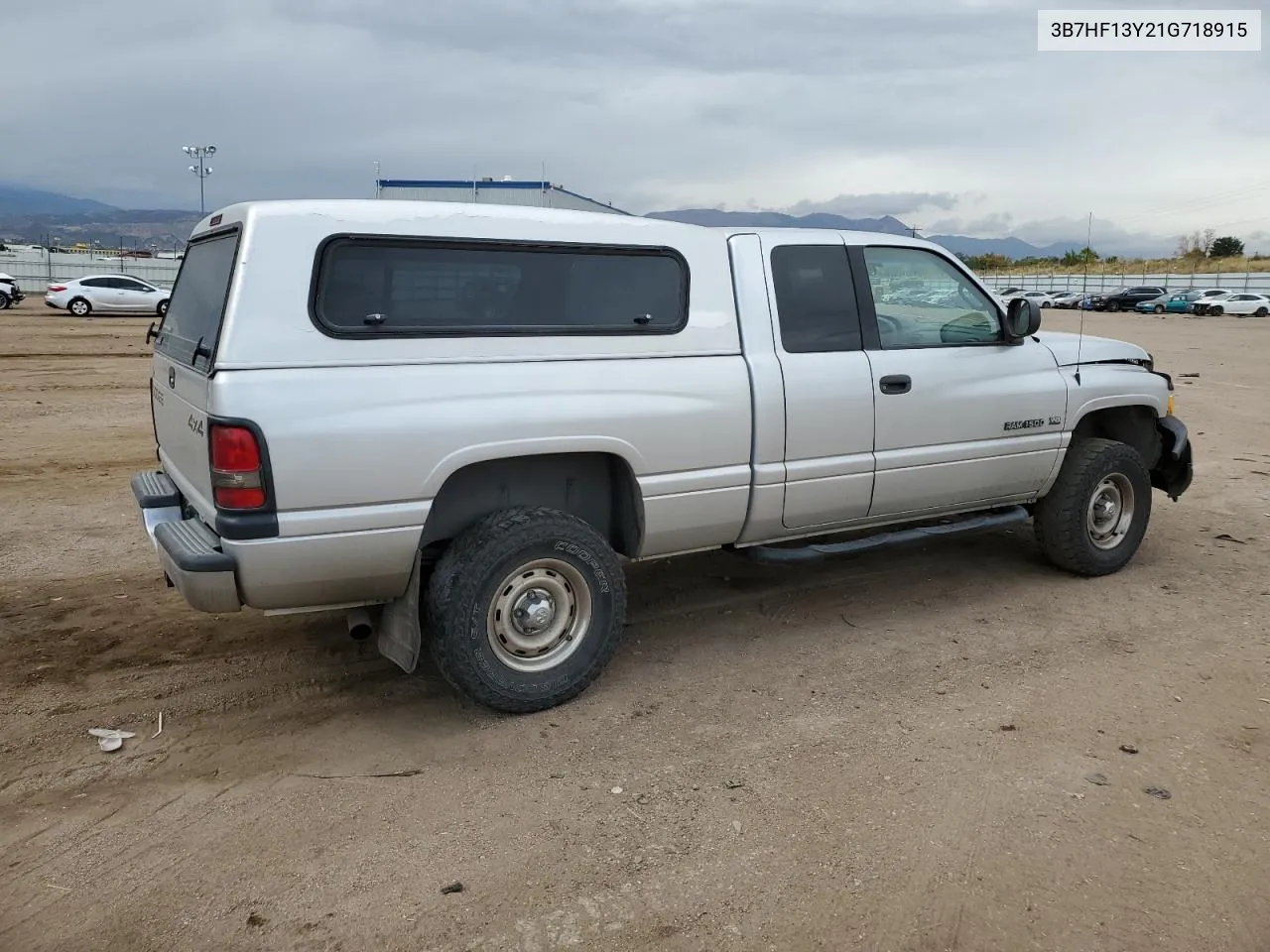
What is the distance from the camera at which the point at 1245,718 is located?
4.13 meters

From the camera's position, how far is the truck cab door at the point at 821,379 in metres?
4.68

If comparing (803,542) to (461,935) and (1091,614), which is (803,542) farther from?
(461,935)

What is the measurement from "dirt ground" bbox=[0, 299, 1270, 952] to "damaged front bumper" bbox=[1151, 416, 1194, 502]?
59cm

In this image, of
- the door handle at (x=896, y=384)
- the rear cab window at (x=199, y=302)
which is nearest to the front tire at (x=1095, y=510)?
the door handle at (x=896, y=384)

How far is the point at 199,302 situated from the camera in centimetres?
420

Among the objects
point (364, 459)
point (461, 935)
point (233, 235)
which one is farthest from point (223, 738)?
point (233, 235)

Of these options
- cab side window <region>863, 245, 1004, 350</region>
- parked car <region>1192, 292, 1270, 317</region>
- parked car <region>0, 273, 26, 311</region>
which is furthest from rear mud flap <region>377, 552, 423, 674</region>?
parked car <region>1192, 292, 1270, 317</region>

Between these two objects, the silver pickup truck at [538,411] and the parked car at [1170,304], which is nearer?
the silver pickup truck at [538,411]

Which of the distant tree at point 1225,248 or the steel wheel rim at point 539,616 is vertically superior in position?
the distant tree at point 1225,248

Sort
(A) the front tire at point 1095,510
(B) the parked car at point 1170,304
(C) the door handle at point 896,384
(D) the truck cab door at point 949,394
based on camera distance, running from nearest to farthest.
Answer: (C) the door handle at point 896,384, (D) the truck cab door at point 949,394, (A) the front tire at point 1095,510, (B) the parked car at point 1170,304

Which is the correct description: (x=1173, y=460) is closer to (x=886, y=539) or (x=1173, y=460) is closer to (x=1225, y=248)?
(x=886, y=539)

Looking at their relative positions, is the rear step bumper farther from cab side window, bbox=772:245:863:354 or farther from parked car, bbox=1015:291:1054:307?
parked car, bbox=1015:291:1054:307

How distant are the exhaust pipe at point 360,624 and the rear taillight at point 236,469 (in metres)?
0.88

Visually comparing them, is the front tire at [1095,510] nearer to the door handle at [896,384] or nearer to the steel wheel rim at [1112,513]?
the steel wheel rim at [1112,513]
